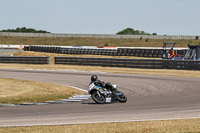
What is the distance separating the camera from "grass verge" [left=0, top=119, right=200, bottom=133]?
10.5 metres

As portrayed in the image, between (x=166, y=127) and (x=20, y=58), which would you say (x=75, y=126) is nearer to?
(x=166, y=127)

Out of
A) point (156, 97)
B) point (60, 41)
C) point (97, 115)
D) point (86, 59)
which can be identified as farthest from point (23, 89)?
point (60, 41)

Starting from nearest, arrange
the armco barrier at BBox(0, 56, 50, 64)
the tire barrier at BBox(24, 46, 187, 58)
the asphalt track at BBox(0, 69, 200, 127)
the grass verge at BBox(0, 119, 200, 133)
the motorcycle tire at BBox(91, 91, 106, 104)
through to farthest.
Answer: the grass verge at BBox(0, 119, 200, 133) → the asphalt track at BBox(0, 69, 200, 127) → the motorcycle tire at BBox(91, 91, 106, 104) → the armco barrier at BBox(0, 56, 50, 64) → the tire barrier at BBox(24, 46, 187, 58)

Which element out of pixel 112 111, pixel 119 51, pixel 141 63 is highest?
pixel 112 111

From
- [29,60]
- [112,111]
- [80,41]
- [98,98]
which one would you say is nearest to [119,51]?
[29,60]

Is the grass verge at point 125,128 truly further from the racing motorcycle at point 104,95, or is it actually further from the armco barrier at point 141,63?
the armco barrier at point 141,63

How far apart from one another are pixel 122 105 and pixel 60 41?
Answer: 9371 centimetres

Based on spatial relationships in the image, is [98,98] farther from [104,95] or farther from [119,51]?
[119,51]

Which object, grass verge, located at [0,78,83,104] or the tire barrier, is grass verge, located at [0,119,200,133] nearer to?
grass verge, located at [0,78,83,104]

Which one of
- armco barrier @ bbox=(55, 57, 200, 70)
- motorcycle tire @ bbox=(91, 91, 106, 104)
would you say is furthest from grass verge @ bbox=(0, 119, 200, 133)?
armco barrier @ bbox=(55, 57, 200, 70)

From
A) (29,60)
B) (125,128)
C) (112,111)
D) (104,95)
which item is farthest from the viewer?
(29,60)

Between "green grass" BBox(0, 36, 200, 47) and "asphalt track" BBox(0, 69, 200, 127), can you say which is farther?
"green grass" BBox(0, 36, 200, 47)

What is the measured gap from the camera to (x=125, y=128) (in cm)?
1083

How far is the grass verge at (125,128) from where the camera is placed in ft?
34.5
